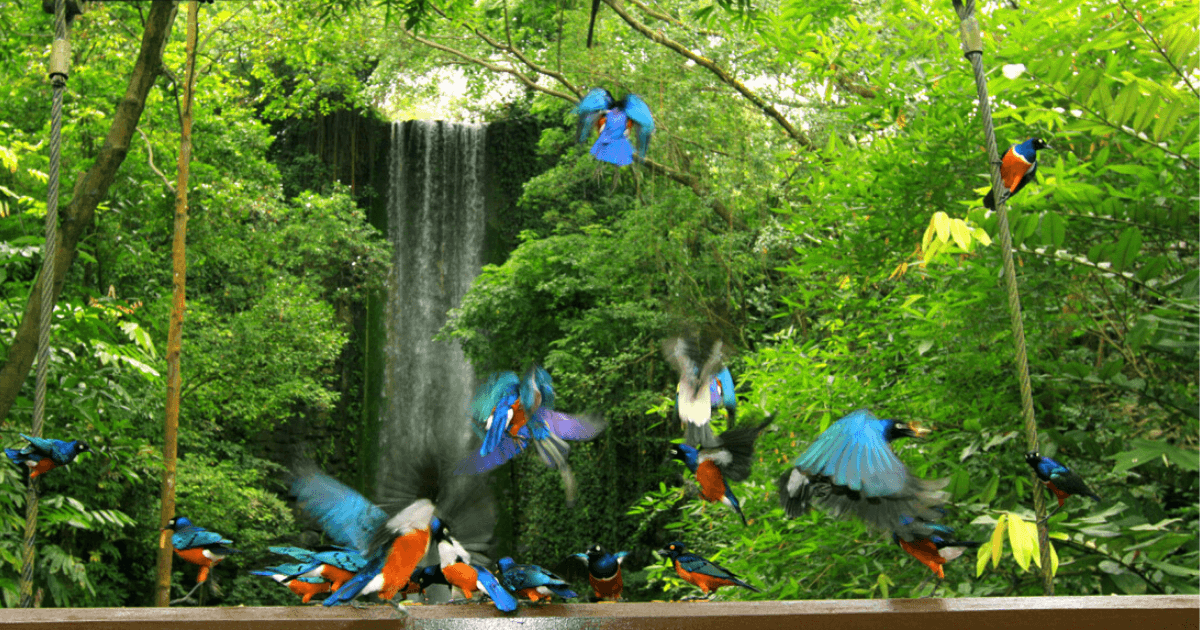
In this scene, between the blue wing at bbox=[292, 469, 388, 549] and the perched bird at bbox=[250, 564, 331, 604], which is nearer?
the blue wing at bbox=[292, 469, 388, 549]

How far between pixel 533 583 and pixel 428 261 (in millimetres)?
10205

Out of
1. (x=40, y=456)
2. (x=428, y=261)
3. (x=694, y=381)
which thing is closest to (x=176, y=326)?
(x=40, y=456)

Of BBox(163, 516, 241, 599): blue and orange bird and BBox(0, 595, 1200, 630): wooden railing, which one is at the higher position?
BBox(0, 595, 1200, 630): wooden railing

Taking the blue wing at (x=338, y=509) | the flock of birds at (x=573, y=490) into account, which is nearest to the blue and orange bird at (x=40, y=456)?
the flock of birds at (x=573, y=490)

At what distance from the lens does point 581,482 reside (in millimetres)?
9000

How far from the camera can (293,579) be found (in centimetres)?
105

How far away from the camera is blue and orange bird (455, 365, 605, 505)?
1.28 m

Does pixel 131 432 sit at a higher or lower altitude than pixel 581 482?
higher

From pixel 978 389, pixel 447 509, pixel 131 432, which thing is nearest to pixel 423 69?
pixel 131 432

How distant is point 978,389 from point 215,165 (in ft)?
17.3

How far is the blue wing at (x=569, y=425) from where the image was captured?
4.73ft

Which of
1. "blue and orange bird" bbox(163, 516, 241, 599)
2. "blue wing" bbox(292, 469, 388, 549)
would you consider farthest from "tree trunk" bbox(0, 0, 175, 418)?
"blue wing" bbox(292, 469, 388, 549)

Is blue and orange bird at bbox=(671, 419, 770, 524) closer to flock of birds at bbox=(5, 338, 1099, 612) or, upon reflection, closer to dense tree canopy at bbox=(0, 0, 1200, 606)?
flock of birds at bbox=(5, 338, 1099, 612)

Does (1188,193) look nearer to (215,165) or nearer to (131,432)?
(131,432)
